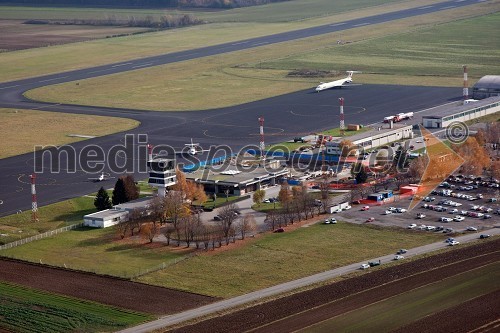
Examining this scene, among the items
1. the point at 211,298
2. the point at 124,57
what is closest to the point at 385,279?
the point at 211,298

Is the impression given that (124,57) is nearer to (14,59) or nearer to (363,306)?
(14,59)

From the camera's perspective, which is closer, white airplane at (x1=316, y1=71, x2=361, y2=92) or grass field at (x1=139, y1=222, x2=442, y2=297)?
grass field at (x1=139, y1=222, x2=442, y2=297)

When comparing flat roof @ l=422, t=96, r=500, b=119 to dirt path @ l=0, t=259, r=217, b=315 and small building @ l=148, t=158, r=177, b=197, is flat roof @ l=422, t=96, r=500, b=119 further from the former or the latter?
dirt path @ l=0, t=259, r=217, b=315

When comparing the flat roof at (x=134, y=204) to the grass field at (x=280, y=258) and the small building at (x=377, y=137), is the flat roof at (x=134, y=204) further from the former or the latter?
the small building at (x=377, y=137)

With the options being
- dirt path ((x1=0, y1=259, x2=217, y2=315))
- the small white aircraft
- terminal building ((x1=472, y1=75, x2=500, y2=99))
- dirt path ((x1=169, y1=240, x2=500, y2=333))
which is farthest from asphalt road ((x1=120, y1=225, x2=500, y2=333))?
terminal building ((x1=472, y1=75, x2=500, y2=99))

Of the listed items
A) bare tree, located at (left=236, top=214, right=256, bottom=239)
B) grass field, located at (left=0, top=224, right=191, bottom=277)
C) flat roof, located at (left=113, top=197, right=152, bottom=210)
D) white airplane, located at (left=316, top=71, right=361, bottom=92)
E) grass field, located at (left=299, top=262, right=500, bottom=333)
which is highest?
grass field, located at (left=299, top=262, right=500, bottom=333)

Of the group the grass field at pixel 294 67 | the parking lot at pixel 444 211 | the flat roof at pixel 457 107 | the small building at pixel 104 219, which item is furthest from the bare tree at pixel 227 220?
the grass field at pixel 294 67

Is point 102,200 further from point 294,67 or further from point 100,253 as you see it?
point 294,67

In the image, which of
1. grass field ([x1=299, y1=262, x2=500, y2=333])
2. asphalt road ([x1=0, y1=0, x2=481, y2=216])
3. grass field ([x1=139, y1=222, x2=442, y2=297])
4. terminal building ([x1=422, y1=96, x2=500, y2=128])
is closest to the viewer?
grass field ([x1=299, y1=262, x2=500, y2=333])
